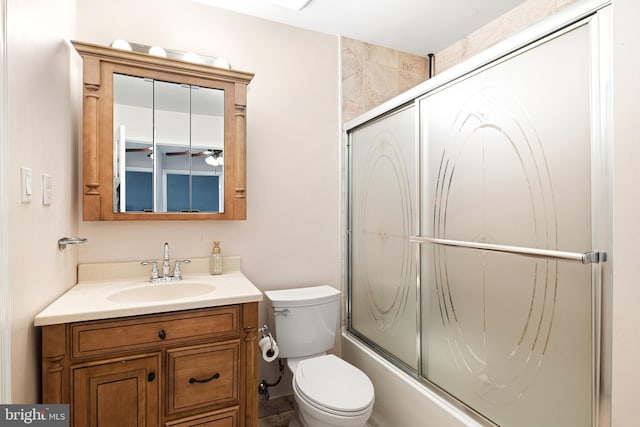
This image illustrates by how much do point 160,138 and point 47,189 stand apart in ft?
2.06

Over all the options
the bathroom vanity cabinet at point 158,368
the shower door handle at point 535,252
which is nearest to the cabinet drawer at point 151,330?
the bathroom vanity cabinet at point 158,368

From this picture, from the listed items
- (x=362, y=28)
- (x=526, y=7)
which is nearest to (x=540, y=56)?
(x=526, y=7)

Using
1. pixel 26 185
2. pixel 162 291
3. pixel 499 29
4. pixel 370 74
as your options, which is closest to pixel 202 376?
pixel 162 291

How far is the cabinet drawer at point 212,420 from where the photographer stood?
4.63 feet

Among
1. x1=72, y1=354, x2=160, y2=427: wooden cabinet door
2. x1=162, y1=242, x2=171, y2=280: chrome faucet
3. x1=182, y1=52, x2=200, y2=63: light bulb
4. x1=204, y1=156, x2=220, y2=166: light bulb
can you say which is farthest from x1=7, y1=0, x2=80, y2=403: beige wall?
x1=204, y1=156, x2=220, y2=166: light bulb

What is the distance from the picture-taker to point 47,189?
1.31 meters

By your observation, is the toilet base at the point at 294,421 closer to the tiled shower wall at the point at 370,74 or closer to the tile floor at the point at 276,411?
the tile floor at the point at 276,411

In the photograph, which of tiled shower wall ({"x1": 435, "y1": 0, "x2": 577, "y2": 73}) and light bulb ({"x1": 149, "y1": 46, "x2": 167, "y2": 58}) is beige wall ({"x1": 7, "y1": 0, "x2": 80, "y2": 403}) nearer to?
light bulb ({"x1": 149, "y1": 46, "x2": 167, "y2": 58})

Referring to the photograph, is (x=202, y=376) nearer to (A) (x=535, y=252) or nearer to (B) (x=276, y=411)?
(B) (x=276, y=411)

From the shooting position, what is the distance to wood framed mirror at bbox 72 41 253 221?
1.66 m

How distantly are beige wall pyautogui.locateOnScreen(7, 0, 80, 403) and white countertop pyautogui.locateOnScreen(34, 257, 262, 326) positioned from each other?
2.5 inches

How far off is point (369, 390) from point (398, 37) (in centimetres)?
221

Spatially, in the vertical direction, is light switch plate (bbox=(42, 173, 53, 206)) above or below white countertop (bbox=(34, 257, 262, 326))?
above

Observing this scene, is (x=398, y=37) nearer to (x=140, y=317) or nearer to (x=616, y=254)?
(x=616, y=254)
